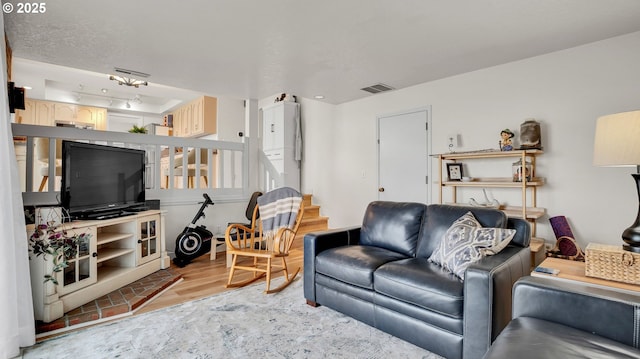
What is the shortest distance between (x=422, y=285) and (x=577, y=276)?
2.65 ft

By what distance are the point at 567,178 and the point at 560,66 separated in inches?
46.8

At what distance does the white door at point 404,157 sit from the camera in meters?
4.45

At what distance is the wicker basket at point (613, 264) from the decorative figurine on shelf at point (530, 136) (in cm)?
184

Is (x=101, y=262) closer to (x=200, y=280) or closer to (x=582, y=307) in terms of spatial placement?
(x=200, y=280)

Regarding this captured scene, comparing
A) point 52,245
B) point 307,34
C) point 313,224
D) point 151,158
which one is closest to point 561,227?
point 307,34

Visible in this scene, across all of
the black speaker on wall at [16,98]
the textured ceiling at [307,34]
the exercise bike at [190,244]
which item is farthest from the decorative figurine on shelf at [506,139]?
the black speaker on wall at [16,98]

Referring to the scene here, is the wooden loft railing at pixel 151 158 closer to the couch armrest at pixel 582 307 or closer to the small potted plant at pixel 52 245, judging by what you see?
the small potted plant at pixel 52 245

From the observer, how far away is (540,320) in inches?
54.7

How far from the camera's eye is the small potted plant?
2279mm

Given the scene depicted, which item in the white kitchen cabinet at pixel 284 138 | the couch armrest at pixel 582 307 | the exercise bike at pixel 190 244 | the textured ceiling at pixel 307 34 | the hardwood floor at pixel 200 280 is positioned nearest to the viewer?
the couch armrest at pixel 582 307

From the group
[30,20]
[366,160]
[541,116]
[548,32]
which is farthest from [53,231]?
[541,116]

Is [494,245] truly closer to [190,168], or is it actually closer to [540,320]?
[540,320]

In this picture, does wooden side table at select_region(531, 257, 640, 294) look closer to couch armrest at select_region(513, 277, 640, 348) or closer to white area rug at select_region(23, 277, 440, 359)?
couch armrest at select_region(513, 277, 640, 348)

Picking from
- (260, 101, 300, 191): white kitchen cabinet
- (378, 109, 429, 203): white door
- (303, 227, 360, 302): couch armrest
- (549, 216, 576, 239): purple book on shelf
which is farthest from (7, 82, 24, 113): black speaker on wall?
(549, 216, 576, 239): purple book on shelf
